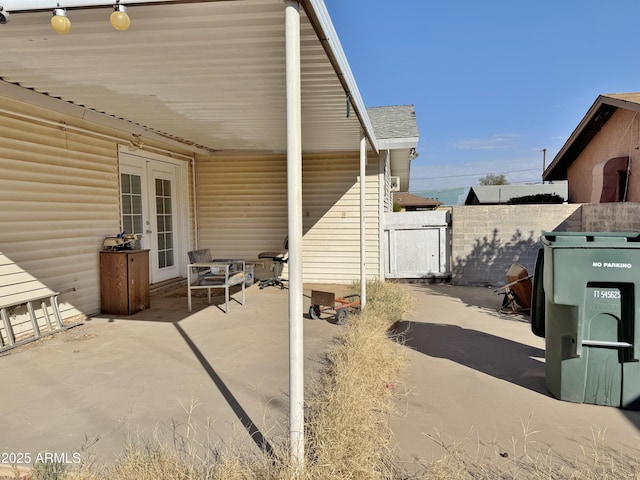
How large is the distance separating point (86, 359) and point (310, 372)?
6.71 ft

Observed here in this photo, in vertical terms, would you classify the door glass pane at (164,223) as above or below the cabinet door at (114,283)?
above

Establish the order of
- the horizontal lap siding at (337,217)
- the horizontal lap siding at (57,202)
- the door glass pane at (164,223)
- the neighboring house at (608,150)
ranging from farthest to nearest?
the neighboring house at (608,150), the horizontal lap siding at (337,217), the door glass pane at (164,223), the horizontal lap siding at (57,202)

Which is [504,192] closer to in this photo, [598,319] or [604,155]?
[604,155]

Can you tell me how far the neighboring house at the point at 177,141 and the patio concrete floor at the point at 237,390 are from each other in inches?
54.5

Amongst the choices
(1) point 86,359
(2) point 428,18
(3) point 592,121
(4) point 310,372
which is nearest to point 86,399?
(1) point 86,359

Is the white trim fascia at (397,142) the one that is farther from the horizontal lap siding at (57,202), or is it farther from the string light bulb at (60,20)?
the string light bulb at (60,20)

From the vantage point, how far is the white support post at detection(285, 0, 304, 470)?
79.7 inches

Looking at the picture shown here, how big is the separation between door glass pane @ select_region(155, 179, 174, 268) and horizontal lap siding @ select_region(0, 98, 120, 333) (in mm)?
1272

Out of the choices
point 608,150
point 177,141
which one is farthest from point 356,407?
point 608,150

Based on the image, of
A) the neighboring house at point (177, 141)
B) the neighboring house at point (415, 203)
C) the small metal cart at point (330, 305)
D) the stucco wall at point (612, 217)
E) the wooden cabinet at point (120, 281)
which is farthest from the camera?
the neighboring house at point (415, 203)

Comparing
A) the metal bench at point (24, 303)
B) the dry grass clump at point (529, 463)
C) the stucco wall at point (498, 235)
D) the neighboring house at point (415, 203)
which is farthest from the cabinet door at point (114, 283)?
the neighboring house at point (415, 203)

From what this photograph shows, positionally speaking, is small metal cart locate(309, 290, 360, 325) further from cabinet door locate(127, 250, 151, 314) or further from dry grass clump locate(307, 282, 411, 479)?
cabinet door locate(127, 250, 151, 314)

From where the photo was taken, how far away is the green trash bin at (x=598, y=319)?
9.30 ft

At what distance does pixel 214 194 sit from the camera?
26.4ft
